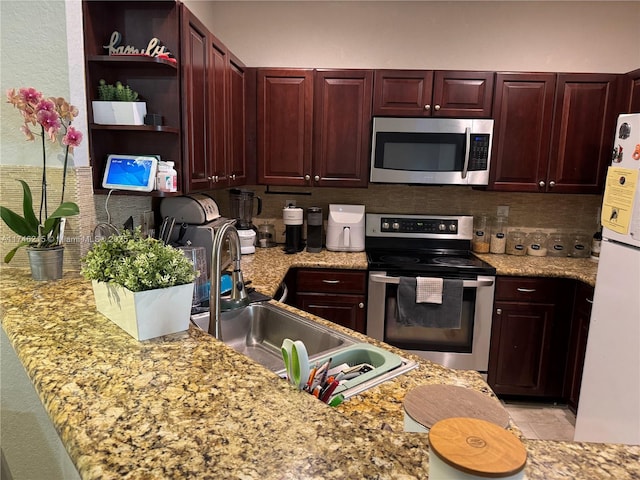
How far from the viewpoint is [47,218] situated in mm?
1822

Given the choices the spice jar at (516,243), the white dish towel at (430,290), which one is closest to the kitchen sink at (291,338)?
the white dish towel at (430,290)

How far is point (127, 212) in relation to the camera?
87.7 inches

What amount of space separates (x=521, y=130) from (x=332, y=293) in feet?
5.56

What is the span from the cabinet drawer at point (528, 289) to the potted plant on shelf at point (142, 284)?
2279 millimetres

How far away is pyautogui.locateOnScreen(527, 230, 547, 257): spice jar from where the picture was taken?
11.1 feet

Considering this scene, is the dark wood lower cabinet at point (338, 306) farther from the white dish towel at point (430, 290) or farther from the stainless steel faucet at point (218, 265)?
the stainless steel faucet at point (218, 265)

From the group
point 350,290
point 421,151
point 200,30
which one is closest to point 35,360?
point 200,30

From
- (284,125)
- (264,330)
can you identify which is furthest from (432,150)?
(264,330)

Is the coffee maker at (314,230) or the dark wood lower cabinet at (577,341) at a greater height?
the coffee maker at (314,230)

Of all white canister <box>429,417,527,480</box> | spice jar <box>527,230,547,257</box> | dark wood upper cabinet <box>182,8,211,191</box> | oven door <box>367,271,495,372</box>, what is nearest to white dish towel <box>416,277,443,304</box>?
oven door <box>367,271,495,372</box>

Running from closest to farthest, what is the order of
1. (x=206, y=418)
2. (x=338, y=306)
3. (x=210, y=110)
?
(x=206, y=418) → (x=210, y=110) → (x=338, y=306)

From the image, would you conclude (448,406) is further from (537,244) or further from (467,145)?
(537,244)

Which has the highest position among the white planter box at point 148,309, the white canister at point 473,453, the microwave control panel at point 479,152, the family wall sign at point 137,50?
the family wall sign at point 137,50

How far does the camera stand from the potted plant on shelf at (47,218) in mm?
1657
